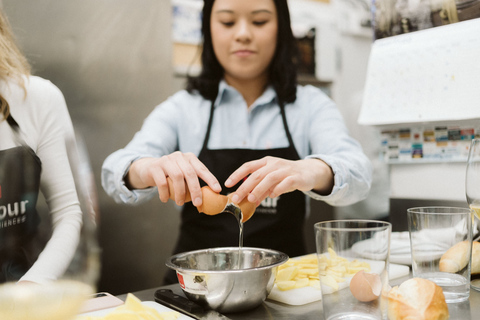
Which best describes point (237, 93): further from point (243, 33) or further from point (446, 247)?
point (446, 247)

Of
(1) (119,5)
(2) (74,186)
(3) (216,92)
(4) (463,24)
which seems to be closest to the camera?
(2) (74,186)

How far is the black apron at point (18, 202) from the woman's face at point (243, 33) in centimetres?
83

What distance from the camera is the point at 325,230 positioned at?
0.63 m

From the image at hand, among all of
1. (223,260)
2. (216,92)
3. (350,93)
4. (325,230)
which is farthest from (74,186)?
(350,93)

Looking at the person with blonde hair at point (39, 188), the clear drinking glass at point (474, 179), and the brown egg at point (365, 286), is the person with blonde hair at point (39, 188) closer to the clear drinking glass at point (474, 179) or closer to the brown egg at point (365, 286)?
the brown egg at point (365, 286)

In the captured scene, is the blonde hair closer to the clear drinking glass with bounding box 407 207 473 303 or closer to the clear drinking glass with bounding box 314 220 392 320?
the clear drinking glass with bounding box 314 220 392 320

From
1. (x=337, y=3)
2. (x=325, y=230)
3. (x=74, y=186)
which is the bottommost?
(x=325, y=230)

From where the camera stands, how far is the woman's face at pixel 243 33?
1.34m

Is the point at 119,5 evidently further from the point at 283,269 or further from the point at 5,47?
the point at 283,269

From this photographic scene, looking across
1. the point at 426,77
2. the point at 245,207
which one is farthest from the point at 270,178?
the point at 426,77

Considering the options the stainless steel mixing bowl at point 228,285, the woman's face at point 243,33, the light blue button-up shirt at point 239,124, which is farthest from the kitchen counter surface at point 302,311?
the woman's face at point 243,33

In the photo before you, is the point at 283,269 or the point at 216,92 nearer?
the point at 283,269

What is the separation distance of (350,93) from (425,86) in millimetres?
1044

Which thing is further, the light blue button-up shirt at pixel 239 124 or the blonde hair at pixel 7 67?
the light blue button-up shirt at pixel 239 124
